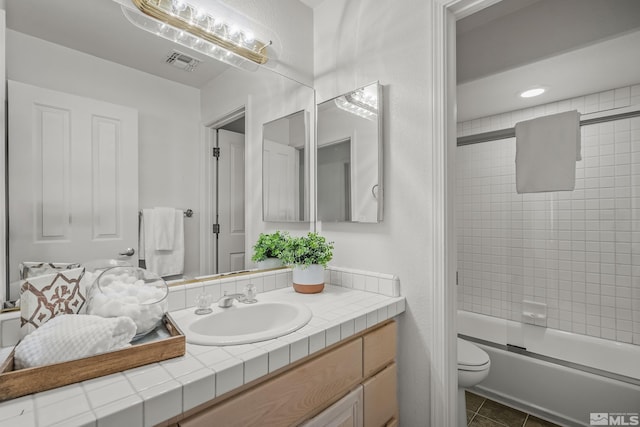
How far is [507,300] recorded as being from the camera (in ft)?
9.00

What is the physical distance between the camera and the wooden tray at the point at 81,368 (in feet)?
1.91

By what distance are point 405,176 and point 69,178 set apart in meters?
1.23

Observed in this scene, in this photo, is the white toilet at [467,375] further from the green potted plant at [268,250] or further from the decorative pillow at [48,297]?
the decorative pillow at [48,297]

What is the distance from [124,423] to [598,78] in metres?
3.03

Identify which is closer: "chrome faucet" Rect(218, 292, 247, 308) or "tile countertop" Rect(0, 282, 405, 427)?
"tile countertop" Rect(0, 282, 405, 427)

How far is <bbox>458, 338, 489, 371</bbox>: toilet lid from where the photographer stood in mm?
1647

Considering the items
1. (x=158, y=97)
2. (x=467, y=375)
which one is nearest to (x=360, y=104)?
(x=158, y=97)

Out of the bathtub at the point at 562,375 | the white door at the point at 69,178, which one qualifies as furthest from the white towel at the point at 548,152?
the white door at the point at 69,178

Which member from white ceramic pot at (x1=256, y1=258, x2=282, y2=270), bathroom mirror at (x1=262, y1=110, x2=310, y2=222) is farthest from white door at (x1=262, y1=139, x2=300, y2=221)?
white ceramic pot at (x1=256, y1=258, x2=282, y2=270)

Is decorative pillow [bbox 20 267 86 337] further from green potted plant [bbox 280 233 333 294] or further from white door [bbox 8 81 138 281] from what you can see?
green potted plant [bbox 280 233 333 294]

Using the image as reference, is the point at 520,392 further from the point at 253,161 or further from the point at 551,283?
the point at 253,161

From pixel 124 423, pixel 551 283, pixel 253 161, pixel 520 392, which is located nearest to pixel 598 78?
pixel 551 283

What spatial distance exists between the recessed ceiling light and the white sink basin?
7.76ft

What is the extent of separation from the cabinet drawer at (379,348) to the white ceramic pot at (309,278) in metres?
0.35
